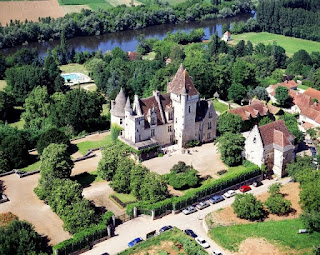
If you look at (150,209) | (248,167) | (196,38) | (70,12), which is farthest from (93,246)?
(70,12)

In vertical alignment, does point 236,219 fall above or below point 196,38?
below

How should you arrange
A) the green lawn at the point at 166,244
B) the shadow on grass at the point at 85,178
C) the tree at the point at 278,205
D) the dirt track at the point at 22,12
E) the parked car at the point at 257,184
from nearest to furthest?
the green lawn at the point at 166,244
the tree at the point at 278,205
the parked car at the point at 257,184
the shadow on grass at the point at 85,178
the dirt track at the point at 22,12

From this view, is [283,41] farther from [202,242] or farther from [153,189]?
[202,242]

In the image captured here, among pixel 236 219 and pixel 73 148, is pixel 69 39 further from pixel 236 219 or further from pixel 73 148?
pixel 236 219

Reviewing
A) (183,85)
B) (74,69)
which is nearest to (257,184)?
(183,85)

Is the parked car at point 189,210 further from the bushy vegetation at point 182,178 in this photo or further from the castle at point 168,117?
the castle at point 168,117

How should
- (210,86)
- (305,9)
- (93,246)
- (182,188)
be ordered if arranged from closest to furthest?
(93,246) → (182,188) → (210,86) → (305,9)

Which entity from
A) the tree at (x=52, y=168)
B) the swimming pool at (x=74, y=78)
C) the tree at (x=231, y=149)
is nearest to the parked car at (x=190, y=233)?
the tree at (x=231, y=149)
